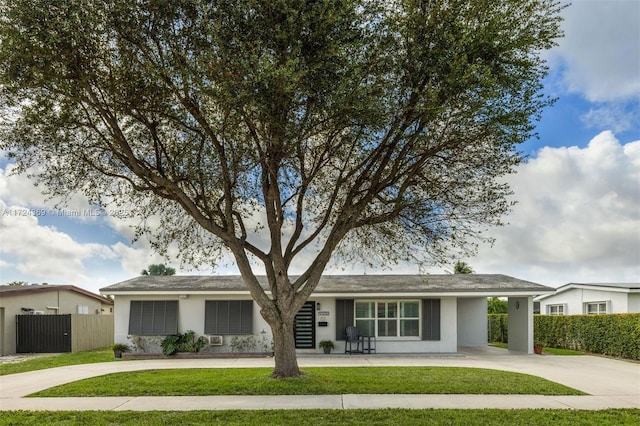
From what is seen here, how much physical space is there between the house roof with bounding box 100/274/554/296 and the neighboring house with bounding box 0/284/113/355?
492 cm

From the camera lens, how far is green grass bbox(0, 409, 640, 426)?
8047 mm

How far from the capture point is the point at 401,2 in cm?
1022

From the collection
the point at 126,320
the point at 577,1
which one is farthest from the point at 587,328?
the point at 126,320

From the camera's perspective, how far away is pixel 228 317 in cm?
1850

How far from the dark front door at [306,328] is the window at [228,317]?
1719 millimetres

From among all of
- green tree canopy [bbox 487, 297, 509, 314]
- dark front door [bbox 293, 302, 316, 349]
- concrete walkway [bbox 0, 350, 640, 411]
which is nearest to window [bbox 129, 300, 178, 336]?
concrete walkway [bbox 0, 350, 640, 411]

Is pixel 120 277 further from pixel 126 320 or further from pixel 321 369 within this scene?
pixel 321 369

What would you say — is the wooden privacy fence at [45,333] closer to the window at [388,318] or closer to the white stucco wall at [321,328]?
the white stucco wall at [321,328]

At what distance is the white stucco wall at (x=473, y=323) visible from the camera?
916 inches

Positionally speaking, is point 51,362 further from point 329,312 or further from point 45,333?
point 329,312

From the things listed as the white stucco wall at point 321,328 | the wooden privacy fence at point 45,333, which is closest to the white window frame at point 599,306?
the white stucco wall at point 321,328

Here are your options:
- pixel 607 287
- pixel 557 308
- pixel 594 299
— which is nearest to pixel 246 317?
Answer: pixel 607 287

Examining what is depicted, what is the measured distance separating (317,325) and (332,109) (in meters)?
10.8

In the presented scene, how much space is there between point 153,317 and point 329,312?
6.22m
